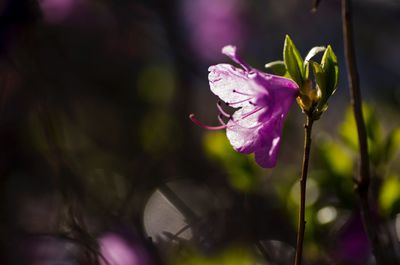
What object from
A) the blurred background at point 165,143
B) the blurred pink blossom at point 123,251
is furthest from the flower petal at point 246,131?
the blurred pink blossom at point 123,251

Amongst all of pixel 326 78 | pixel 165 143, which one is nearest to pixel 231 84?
pixel 326 78

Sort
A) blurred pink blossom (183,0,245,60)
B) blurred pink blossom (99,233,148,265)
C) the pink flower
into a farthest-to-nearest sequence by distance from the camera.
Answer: blurred pink blossom (183,0,245,60)
blurred pink blossom (99,233,148,265)
the pink flower

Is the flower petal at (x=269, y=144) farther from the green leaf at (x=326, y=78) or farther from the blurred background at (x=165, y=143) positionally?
the blurred background at (x=165, y=143)

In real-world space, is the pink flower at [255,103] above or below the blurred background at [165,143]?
above

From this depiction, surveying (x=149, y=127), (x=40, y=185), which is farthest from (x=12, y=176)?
(x=149, y=127)

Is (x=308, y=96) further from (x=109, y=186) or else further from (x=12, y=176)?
(x=12, y=176)

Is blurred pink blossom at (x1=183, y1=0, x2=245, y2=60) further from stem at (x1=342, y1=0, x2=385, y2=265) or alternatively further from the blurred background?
stem at (x1=342, y1=0, x2=385, y2=265)

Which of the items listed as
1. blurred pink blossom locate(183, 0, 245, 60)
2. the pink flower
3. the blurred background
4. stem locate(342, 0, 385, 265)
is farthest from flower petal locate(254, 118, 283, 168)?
blurred pink blossom locate(183, 0, 245, 60)
